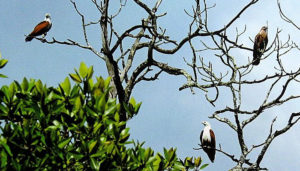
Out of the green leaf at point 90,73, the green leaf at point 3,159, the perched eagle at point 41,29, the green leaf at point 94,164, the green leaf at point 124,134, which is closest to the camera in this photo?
the green leaf at point 3,159

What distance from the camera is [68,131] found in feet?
11.1

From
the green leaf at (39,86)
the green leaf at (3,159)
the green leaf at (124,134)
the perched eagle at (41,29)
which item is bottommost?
the green leaf at (3,159)

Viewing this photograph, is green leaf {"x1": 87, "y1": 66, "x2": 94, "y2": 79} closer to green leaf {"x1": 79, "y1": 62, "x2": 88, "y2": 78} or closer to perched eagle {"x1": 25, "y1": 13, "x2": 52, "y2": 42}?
green leaf {"x1": 79, "y1": 62, "x2": 88, "y2": 78}

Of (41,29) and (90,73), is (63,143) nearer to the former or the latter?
(90,73)

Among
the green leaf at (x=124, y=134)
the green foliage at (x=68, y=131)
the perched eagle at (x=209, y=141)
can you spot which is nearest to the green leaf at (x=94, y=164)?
the green foliage at (x=68, y=131)

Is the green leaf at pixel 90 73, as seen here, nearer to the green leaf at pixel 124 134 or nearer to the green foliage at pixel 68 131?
the green foliage at pixel 68 131

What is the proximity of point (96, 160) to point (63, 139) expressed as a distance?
0.90ft

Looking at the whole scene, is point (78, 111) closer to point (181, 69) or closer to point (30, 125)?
point (30, 125)

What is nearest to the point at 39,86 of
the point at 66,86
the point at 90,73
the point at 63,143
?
the point at 66,86

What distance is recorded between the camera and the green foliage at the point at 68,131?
3.13 metres

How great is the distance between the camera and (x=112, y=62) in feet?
18.9

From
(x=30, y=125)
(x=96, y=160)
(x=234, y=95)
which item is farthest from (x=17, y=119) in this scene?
(x=234, y=95)

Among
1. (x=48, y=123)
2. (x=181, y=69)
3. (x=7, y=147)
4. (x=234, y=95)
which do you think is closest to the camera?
(x=7, y=147)

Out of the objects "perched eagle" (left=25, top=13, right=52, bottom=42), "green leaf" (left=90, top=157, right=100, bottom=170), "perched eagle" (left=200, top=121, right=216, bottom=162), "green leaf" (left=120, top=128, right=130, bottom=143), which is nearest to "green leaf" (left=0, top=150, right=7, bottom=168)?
"green leaf" (left=90, top=157, right=100, bottom=170)
